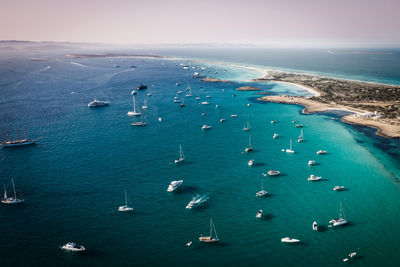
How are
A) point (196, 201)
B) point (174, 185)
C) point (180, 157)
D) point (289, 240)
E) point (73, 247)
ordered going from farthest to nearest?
1. point (180, 157)
2. point (174, 185)
3. point (196, 201)
4. point (289, 240)
5. point (73, 247)

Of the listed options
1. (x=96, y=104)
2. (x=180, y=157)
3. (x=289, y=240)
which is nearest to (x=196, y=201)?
(x=289, y=240)

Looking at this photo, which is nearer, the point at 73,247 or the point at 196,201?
the point at 73,247

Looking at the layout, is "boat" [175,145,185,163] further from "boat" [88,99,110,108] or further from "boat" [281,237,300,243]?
"boat" [88,99,110,108]

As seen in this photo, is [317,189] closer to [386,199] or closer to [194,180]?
[386,199]

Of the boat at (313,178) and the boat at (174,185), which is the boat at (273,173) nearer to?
the boat at (313,178)

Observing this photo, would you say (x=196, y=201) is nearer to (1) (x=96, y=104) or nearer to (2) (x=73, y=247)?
(2) (x=73, y=247)

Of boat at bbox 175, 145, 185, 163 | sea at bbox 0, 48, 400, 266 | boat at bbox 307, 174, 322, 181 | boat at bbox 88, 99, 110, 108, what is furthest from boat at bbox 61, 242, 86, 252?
boat at bbox 88, 99, 110, 108

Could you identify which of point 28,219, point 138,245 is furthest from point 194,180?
point 28,219

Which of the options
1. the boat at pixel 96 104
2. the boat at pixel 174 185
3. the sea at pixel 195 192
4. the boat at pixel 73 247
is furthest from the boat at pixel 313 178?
the boat at pixel 96 104
